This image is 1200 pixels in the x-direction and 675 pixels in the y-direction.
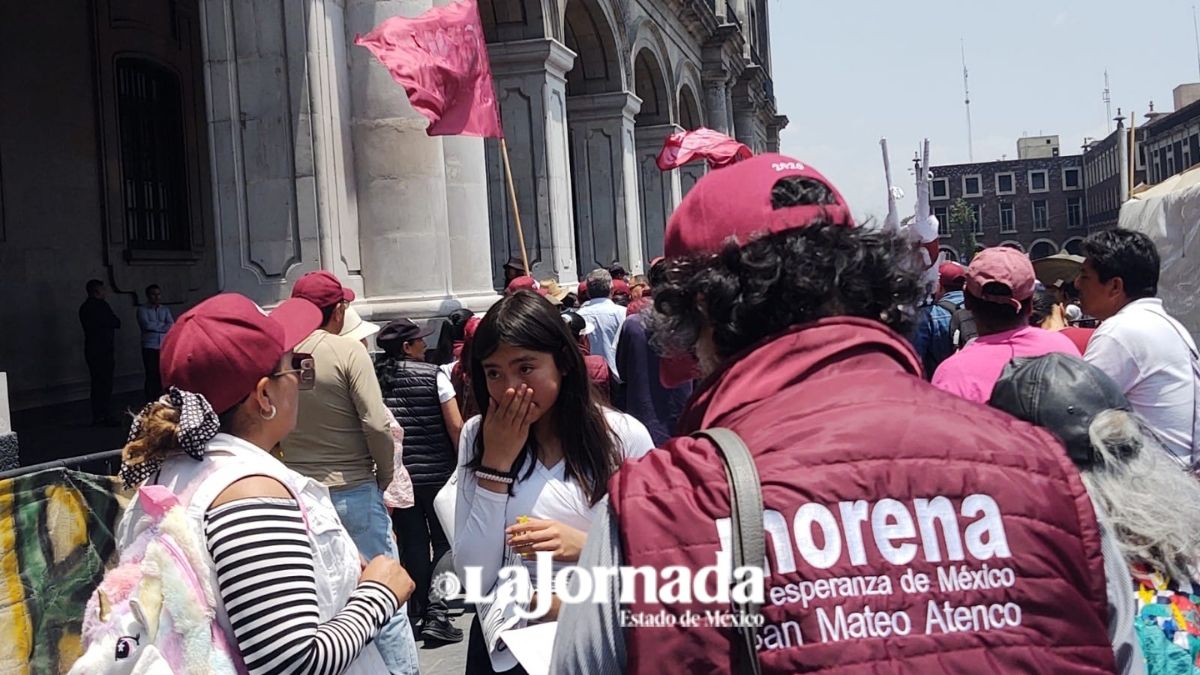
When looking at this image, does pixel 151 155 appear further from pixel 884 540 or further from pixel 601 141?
pixel 884 540

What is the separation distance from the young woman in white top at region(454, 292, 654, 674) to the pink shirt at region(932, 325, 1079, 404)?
1233mm

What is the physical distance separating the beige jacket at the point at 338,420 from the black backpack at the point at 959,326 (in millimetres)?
4775

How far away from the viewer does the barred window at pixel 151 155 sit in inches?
674

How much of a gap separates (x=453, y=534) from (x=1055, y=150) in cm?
12006

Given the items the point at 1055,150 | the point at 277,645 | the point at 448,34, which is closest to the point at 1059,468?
the point at 277,645

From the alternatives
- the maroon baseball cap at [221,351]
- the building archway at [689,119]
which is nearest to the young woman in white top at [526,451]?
the maroon baseball cap at [221,351]

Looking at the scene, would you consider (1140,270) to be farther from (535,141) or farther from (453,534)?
(535,141)

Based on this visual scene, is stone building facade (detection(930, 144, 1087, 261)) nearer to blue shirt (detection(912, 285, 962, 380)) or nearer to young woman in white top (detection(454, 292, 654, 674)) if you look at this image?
blue shirt (detection(912, 285, 962, 380))

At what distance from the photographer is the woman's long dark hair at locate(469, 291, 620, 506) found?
3145 mm

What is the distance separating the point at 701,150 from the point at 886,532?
15035 millimetres

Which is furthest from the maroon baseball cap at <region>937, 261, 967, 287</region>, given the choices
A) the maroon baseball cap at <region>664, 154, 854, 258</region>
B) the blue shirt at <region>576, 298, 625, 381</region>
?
the maroon baseball cap at <region>664, 154, 854, 258</region>

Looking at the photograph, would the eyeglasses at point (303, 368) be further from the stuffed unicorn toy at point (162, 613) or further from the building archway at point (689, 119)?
the building archway at point (689, 119)

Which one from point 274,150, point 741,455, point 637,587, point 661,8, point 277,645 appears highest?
point 661,8

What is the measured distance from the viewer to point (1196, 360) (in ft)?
14.7
